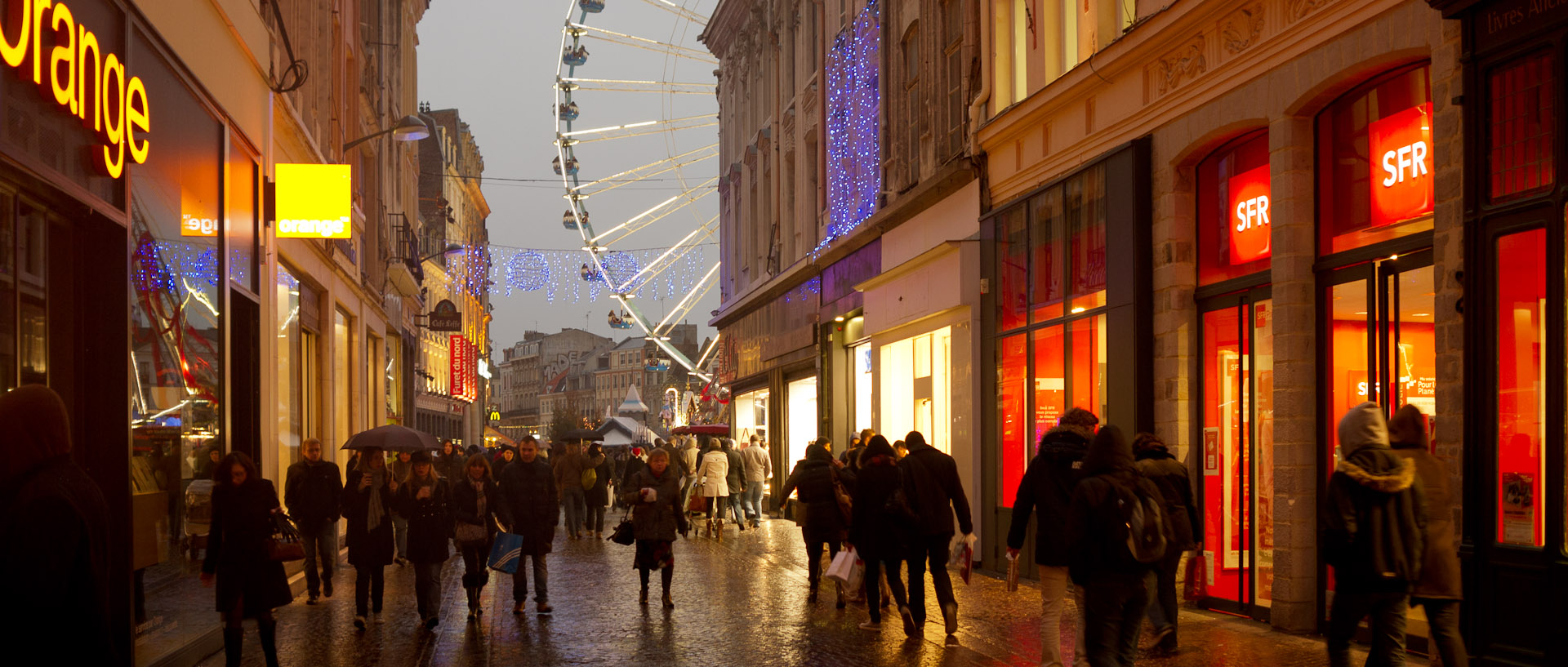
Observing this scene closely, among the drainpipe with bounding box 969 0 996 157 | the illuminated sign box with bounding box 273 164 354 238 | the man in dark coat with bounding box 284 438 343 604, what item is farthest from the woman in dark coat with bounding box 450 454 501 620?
the drainpipe with bounding box 969 0 996 157

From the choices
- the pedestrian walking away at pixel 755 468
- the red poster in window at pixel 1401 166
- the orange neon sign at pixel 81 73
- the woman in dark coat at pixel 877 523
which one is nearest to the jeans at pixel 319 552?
the woman in dark coat at pixel 877 523

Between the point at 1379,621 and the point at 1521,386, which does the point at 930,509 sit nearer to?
the point at 1521,386

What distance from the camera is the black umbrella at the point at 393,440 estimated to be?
15320 mm

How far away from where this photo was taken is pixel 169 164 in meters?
10.6

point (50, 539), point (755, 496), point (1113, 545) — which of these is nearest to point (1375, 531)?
point (1113, 545)

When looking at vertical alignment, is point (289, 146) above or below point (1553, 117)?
above

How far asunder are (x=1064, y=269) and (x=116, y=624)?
32.8 ft

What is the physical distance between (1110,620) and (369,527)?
26.0 feet

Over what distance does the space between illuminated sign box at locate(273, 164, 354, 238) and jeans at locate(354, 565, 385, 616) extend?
4.94m

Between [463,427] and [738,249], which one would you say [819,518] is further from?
[463,427]

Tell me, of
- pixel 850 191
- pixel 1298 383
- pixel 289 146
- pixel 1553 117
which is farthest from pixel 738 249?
pixel 1553 117

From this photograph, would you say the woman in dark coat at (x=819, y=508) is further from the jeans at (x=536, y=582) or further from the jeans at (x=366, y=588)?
the jeans at (x=366, y=588)

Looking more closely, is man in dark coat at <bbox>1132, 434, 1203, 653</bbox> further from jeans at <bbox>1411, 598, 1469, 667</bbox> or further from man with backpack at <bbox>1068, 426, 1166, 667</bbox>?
jeans at <bbox>1411, 598, 1469, 667</bbox>

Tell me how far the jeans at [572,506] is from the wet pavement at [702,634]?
7.77 m
